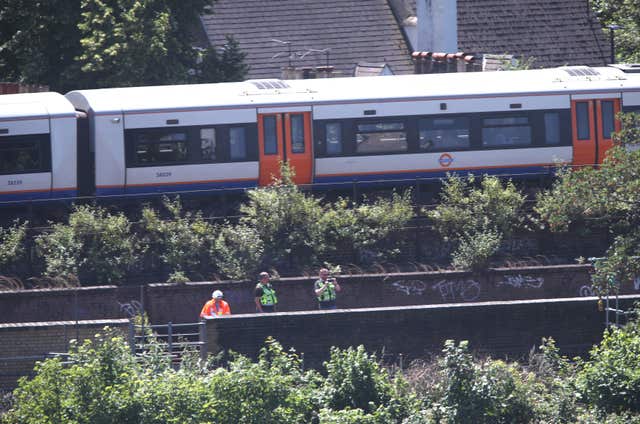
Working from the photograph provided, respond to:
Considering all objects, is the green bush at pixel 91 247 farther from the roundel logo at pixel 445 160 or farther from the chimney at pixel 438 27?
the chimney at pixel 438 27

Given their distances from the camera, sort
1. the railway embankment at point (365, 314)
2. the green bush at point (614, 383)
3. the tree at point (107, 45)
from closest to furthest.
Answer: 1. the green bush at point (614, 383)
2. the railway embankment at point (365, 314)
3. the tree at point (107, 45)

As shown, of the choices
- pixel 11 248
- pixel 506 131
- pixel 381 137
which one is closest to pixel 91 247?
pixel 11 248

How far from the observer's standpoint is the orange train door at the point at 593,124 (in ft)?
78.5

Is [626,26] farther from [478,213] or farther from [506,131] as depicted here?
[478,213]

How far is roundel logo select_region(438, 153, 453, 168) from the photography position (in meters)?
23.8

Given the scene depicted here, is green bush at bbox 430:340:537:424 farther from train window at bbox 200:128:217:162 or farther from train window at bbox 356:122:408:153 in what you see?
train window at bbox 200:128:217:162

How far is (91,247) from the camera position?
21.1 m

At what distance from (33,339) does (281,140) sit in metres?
7.19

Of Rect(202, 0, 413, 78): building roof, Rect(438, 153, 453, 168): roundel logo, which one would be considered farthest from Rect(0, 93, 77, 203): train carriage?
Rect(202, 0, 413, 78): building roof

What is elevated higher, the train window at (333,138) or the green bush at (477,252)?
the train window at (333,138)

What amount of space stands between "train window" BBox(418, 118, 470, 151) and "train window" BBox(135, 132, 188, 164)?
16.5ft

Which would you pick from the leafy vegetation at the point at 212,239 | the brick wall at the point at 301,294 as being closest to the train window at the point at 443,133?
the leafy vegetation at the point at 212,239

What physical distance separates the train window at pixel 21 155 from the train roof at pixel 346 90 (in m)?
1.36

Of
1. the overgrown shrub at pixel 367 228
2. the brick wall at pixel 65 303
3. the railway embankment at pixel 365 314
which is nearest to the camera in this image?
the railway embankment at pixel 365 314
